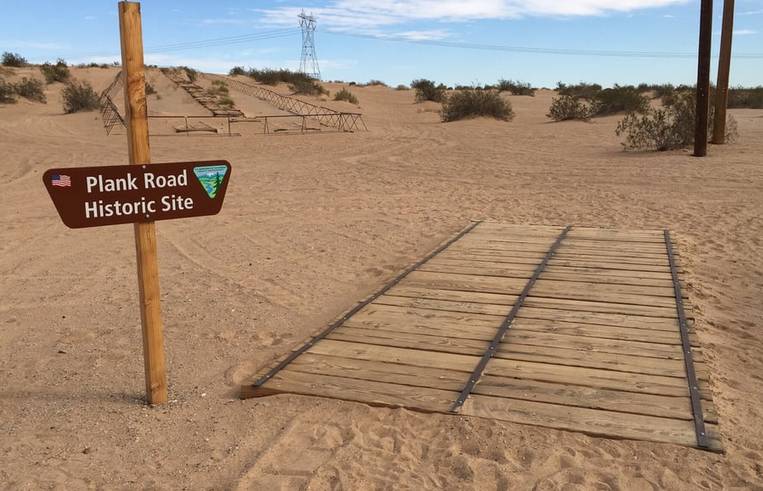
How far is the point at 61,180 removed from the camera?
11.6 ft

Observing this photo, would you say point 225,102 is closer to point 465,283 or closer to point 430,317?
point 465,283

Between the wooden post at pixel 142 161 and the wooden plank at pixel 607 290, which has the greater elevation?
the wooden post at pixel 142 161

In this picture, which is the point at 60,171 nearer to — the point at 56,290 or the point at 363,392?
the point at 363,392

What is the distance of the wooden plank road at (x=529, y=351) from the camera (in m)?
3.82

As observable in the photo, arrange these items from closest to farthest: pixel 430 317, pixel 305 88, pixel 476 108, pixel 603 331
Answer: pixel 603 331
pixel 430 317
pixel 476 108
pixel 305 88

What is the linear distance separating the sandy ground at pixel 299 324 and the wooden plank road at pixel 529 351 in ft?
0.56

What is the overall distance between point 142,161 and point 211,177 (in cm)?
37

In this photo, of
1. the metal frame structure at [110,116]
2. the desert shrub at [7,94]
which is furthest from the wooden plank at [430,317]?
the desert shrub at [7,94]

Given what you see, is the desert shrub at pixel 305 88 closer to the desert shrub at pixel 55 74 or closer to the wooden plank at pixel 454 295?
the desert shrub at pixel 55 74

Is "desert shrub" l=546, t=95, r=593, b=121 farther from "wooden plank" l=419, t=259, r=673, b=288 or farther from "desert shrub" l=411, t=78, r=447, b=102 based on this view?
"wooden plank" l=419, t=259, r=673, b=288

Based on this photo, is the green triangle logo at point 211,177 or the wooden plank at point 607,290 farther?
the wooden plank at point 607,290

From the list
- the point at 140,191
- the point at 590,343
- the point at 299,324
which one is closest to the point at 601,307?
the point at 590,343

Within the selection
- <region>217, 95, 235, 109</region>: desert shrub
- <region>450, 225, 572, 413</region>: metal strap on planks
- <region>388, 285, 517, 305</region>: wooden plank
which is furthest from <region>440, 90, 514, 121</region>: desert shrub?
<region>388, 285, 517, 305</region>: wooden plank

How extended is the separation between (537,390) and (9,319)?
14.0 ft
